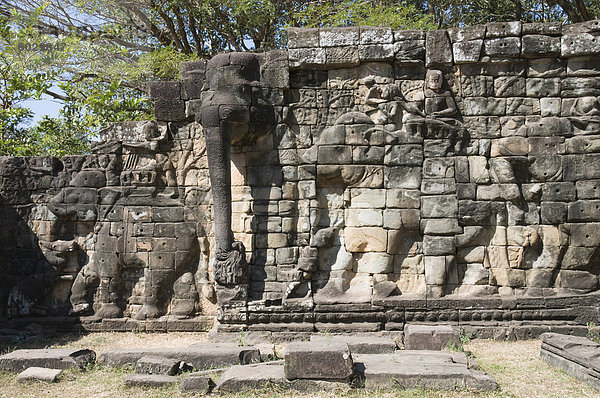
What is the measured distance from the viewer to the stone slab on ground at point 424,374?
18.2ft

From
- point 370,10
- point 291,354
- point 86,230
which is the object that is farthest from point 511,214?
point 370,10

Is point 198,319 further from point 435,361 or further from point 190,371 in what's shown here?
point 435,361

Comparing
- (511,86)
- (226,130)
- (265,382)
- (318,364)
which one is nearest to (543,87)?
(511,86)

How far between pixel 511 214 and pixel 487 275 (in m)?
0.96

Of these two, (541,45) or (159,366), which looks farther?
(541,45)

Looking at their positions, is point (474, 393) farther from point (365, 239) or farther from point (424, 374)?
point (365, 239)

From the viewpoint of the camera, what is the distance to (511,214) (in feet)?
26.5

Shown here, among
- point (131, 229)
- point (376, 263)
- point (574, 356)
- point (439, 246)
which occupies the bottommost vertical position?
point (574, 356)

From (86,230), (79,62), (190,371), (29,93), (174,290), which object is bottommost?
(190,371)

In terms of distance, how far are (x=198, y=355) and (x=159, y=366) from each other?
0.50 meters

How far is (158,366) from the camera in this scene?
20.3 ft

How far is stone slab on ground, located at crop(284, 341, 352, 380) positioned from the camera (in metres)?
5.59

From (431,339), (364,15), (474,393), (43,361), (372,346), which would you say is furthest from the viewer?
(364,15)

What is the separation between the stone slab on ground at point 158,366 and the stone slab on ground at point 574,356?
14.3 ft
